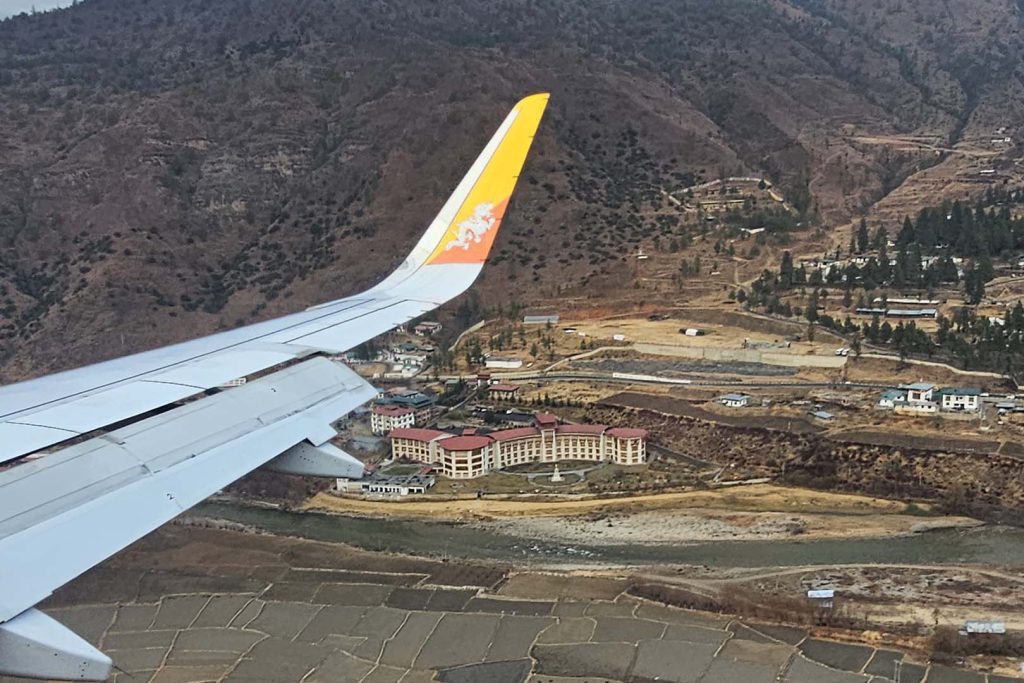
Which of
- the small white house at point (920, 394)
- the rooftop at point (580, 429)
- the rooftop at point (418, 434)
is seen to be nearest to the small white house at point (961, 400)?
the small white house at point (920, 394)

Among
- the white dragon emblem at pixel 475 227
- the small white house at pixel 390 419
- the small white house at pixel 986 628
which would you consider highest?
the white dragon emblem at pixel 475 227

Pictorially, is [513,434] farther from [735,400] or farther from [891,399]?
[891,399]

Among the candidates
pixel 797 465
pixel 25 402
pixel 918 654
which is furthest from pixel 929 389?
pixel 25 402

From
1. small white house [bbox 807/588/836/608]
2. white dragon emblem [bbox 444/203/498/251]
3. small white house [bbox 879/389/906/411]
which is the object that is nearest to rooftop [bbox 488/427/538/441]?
small white house [bbox 879/389/906/411]

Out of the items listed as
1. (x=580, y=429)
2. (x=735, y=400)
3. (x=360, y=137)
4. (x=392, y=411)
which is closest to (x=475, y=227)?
(x=580, y=429)

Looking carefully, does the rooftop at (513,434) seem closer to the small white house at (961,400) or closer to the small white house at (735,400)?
the small white house at (735,400)

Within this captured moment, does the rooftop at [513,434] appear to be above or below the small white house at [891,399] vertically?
below

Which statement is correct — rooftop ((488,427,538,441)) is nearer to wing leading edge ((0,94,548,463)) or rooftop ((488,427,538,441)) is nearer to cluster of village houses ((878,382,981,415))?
cluster of village houses ((878,382,981,415))
